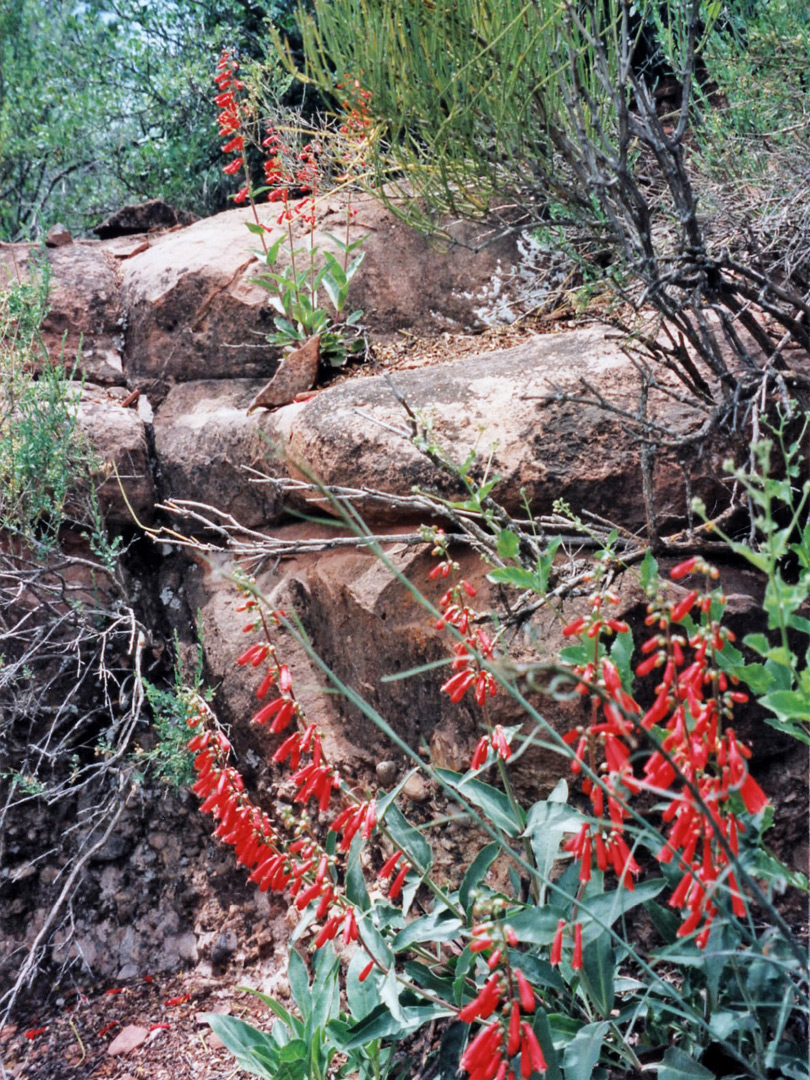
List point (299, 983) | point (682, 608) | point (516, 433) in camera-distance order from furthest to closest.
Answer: point (516, 433) < point (299, 983) < point (682, 608)

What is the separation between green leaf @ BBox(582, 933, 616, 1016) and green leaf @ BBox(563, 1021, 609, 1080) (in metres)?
0.06

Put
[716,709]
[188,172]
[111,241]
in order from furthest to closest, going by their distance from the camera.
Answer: [188,172] < [111,241] < [716,709]

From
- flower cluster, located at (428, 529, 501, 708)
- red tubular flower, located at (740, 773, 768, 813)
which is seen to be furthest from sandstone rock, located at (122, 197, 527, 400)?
red tubular flower, located at (740, 773, 768, 813)

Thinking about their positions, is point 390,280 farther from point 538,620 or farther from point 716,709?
point 716,709

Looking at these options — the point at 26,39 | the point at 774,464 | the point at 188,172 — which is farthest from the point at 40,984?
the point at 26,39

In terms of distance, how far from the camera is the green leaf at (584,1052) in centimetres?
161

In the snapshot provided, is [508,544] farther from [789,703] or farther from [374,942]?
[374,942]

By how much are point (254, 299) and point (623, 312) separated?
1.58 metres

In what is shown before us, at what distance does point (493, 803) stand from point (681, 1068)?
1.99 ft

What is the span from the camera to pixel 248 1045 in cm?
206

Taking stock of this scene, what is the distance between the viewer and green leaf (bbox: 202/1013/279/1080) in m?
1.94

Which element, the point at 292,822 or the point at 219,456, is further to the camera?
the point at 219,456

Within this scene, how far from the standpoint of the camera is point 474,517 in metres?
2.53

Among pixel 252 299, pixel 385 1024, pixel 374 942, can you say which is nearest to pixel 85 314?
pixel 252 299
